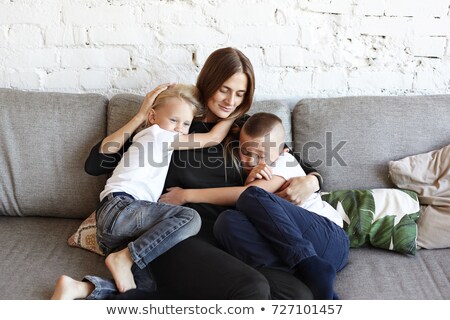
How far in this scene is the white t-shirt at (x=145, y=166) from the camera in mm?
1771

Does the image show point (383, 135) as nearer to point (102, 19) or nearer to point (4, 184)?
point (102, 19)

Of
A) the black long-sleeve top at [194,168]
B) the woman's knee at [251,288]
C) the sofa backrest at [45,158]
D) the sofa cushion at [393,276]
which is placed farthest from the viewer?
the sofa backrest at [45,158]

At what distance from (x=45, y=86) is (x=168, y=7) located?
630mm

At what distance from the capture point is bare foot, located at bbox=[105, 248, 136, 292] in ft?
5.14

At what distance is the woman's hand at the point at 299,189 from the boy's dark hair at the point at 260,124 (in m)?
0.20

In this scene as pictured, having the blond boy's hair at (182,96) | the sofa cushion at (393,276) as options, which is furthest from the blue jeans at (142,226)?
the sofa cushion at (393,276)

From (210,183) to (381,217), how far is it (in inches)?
24.0

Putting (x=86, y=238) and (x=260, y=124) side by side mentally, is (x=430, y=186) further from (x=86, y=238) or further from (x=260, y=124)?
(x=86, y=238)

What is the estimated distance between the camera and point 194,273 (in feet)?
5.03

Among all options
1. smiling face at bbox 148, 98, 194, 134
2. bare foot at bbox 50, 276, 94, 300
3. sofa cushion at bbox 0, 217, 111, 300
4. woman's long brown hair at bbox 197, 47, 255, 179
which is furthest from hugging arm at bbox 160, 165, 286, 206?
bare foot at bbox 50, 276, 94, 300

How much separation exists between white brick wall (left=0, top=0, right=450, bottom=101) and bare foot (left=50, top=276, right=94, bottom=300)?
97cm

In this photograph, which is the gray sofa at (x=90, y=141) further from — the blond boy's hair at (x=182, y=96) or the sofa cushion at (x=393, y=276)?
the sofa cushion at (x=393, y=276)
